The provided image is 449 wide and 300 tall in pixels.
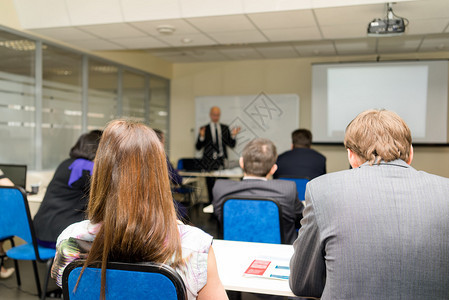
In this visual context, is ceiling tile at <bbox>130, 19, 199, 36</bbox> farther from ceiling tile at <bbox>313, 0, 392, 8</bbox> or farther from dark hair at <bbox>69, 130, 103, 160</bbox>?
dark hair at <bbox>69, 130, 103, 160</bbox>

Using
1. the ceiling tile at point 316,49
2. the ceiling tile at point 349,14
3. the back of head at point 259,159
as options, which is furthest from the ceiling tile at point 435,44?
the back of head at point 259,159

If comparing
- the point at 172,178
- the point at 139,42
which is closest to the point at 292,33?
the point at 139,42

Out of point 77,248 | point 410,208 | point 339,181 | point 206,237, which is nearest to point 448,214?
point 410,208

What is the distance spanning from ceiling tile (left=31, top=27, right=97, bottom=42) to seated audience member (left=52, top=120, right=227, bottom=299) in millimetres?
4007

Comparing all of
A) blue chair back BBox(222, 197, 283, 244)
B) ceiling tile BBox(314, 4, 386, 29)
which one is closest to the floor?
blue chair back BBox(222, 197, 283, 244)

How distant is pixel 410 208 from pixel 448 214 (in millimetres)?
103

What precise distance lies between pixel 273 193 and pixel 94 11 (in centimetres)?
305

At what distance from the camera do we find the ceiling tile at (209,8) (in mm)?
3957

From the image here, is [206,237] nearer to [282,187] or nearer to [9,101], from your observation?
[282,187]

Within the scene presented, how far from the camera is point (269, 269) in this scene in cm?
163

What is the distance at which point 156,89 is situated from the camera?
793 centimetres

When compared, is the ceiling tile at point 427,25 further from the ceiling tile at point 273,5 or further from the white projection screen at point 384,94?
the white projection screen at point 384,94

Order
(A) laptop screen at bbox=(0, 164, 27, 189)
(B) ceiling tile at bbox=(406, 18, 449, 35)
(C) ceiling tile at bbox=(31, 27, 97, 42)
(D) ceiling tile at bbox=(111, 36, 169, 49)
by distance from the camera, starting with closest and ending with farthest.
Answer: (A) laptop screen at bbox=(0, 164, 27, 189), (B) ceiling tile at bbox=(406, 18, 449, 35), (C) ceiling tile at bbox=(31, 27, 97, 42), (D) ceiling tile at bbox=(111, 36, 169, 49)

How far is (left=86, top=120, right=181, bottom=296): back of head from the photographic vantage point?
1.05 meters
